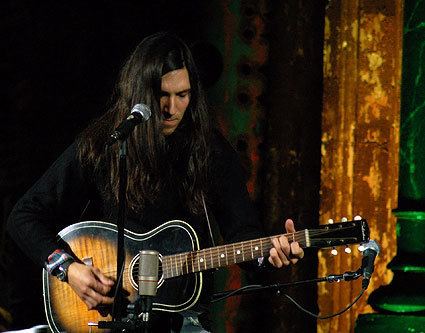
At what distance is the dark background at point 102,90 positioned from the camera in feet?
17.1

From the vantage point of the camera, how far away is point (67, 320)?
158 inches

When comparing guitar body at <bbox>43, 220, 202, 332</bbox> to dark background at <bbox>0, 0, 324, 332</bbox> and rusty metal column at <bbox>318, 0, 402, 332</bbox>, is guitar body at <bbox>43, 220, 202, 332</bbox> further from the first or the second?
rusty metal column at <bbox>318, 0, 402, 332</bbox>

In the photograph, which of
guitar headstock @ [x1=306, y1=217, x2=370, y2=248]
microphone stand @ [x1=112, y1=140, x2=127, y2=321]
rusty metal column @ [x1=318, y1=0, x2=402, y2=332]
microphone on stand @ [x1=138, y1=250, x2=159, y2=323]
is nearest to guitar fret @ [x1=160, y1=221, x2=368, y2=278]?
guitar headstock @ [x1=306, y1=217, x2=370, y2=248]

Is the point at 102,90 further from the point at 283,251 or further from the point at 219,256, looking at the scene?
the point at 283,251

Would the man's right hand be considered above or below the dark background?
below

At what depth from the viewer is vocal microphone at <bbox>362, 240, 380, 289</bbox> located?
3598 mm

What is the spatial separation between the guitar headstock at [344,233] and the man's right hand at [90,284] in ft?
2.85

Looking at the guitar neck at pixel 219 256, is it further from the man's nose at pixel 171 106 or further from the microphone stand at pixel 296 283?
the man's nose at pixel 171 106

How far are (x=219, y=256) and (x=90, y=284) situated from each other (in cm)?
55

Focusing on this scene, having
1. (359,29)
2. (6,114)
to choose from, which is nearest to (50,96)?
(6,114)

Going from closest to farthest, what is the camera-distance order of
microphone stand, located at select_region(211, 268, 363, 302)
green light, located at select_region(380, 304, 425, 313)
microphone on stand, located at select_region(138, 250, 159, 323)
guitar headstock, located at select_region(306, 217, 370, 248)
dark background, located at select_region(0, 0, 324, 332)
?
microphone on stand, located at select_region(138, 250, 159, 323), microphone stand, located at select_region(211, 268, 363, 302), guitar headstock, located at select_region(306, 217, 370, 248), green light, located at select_region(380, 304, 425, 313), dark background, located at select_region(0, 0, 324, 332)

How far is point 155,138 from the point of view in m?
4.05

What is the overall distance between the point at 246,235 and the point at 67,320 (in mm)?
867

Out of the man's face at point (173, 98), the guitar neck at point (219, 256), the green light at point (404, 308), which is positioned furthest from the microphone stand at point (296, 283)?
the green light at point (404, 308)
